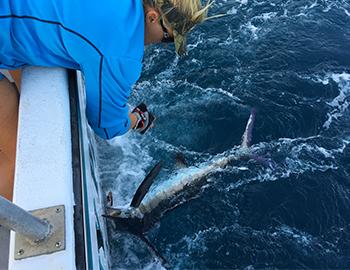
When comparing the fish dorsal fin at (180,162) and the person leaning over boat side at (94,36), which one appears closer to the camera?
the person leaning over boat side at (94,36)

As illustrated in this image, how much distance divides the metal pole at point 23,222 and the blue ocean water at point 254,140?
6.57 ft

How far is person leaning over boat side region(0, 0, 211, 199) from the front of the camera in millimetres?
1595

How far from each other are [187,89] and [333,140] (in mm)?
1507

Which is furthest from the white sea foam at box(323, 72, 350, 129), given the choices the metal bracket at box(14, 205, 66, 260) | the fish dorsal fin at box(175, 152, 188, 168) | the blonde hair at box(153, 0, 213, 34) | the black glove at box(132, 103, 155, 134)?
the metal bracket at box(14, 205, 66, 260)

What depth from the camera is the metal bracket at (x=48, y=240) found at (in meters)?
1.40

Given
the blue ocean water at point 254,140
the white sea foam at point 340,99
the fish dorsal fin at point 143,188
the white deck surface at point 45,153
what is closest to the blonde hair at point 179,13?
the white deck surface at point 45,153

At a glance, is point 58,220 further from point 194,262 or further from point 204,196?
point 204,196

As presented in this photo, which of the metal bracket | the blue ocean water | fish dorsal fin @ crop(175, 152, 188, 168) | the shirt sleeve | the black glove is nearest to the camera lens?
the metal bracket

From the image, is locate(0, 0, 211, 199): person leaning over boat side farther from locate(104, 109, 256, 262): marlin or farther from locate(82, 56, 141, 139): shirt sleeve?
locate(104, 109, 256, 262): marlin

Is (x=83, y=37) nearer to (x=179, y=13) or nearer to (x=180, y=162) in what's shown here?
(x=179, y=13)

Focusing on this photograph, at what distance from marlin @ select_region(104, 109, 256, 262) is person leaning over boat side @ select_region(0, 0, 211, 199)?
4.93 feet

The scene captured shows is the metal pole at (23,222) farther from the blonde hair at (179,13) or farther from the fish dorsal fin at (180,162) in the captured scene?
the fish dorsal fin at (180,162)

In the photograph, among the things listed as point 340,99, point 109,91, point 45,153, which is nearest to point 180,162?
point 340,99

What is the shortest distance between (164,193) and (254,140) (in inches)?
43.9
